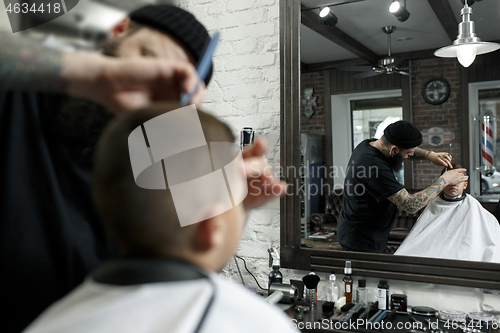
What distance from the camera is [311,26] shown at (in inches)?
75.1

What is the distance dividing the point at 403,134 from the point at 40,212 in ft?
4.91

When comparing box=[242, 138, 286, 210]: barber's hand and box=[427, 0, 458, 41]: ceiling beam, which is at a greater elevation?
box=[427, 0, 458, 41]: ceiling beam

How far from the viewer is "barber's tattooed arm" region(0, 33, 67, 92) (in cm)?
46

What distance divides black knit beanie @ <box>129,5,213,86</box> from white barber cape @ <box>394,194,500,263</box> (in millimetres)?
1405

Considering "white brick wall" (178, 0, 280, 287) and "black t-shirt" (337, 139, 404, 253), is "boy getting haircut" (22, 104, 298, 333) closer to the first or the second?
"black t-shirt" (337, 139, 404, 253)

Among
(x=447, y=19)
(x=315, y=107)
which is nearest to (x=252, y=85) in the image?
(x=315, y=107)

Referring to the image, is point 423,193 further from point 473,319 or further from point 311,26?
point 311,26

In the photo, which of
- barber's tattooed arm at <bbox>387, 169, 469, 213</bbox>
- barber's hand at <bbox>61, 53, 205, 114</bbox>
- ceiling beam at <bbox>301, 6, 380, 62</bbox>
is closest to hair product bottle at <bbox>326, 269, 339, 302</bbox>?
barber's tattooed arm at <bbox>387, 169, 469, 213</bbox>

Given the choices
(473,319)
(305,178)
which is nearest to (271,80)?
(305,178)

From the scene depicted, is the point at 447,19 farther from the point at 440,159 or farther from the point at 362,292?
the point at 362,292

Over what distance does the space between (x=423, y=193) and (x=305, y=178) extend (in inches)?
20.7

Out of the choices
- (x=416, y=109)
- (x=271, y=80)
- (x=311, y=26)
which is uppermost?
(x=311, y=26)

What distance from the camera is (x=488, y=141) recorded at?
62.3 inches

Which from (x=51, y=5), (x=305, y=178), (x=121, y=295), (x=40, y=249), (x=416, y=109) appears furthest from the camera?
(x=305, y=178)
